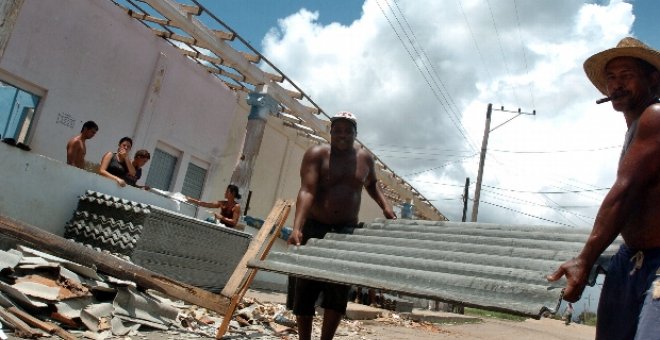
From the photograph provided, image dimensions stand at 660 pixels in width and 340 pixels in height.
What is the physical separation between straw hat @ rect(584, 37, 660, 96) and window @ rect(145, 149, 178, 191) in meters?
9.22

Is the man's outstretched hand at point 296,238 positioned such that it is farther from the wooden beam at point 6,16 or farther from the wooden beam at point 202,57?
the wooden beam at point 202,57

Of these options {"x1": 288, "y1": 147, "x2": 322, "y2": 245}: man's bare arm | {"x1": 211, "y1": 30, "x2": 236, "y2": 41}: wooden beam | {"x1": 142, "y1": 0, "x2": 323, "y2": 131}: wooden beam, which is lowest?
{"x1": 288, "y1": 147, "x2": 322, "y2": 245}: man's bare arm

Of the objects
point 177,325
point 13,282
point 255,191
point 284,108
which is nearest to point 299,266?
point 177,325

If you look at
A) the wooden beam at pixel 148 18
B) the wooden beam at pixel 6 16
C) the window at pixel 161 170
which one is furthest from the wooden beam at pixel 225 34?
the wooden beam at pixel 6 16

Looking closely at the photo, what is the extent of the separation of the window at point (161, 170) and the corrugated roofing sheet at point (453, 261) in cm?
778

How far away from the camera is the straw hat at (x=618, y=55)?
206cm

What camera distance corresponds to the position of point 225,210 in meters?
7.77

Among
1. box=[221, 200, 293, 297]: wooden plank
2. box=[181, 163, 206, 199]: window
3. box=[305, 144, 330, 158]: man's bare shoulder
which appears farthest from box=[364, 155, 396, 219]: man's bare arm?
box=[181, 163, 206, 199]: window

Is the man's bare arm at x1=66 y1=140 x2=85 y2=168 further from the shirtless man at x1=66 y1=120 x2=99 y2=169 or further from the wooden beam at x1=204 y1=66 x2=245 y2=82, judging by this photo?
the wooden beam at x1=204 y1=66 x2=245 y2=82

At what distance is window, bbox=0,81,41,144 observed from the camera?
308 inches

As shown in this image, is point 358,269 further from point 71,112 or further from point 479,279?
point 71,112

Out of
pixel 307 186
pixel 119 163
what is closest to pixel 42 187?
pixel 119 163

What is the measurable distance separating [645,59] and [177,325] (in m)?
3.66

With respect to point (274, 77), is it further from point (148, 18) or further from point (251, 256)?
point (251, 256)
